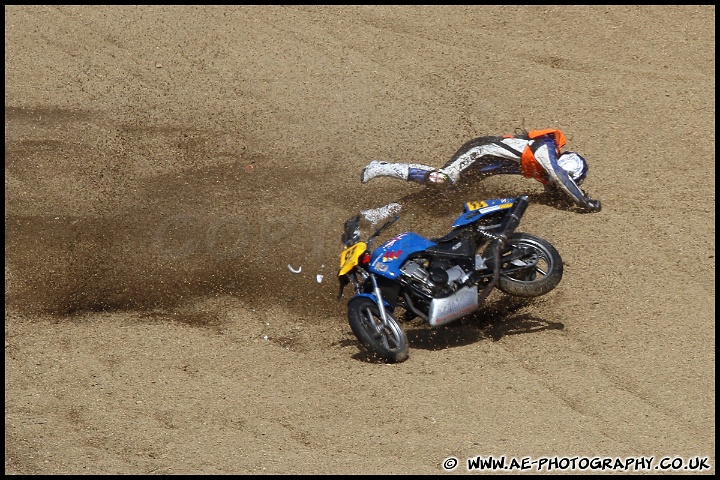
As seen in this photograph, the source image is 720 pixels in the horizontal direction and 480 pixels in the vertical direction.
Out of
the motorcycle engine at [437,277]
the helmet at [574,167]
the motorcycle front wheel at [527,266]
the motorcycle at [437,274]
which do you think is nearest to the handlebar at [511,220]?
the motorcycle at [437,274]

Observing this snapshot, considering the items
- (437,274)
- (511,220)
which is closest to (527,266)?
(511,220)

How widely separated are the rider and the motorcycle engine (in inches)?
94.8

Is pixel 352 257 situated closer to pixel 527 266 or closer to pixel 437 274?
pixel 437 274

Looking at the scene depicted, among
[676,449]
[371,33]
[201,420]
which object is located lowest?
[201,420]

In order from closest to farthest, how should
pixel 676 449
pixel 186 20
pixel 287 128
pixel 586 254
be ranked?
pixel 676 449, pixel 586 254, pixel 287 128, pixel 186 20

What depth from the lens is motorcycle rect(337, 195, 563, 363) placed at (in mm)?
8445

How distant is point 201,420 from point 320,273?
2.71m

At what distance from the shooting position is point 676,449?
7094mm

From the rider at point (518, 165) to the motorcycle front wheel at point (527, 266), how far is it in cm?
190

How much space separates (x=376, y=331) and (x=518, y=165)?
3403 millimetres

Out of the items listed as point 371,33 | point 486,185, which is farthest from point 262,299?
point 371,33

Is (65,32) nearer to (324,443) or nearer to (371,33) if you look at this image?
(371,33)

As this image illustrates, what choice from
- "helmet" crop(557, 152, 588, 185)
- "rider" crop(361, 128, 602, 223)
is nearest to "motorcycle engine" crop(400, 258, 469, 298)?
"rider" crop(361, 128, 602, 223)

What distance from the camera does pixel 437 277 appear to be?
855cm
